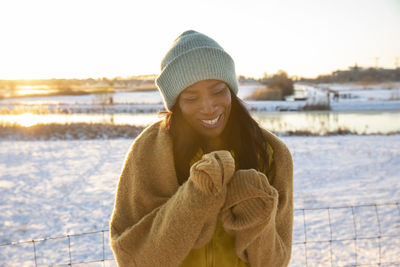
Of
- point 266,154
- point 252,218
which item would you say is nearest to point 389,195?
point 266,154

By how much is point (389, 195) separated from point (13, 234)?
228 inches

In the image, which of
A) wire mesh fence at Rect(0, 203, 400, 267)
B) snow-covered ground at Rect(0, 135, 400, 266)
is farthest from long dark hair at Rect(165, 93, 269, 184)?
snow-covered ground at Rect(0, 135, 400, 266)

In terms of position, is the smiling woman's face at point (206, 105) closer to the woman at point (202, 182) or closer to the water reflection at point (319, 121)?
the woman at point (202, 182)

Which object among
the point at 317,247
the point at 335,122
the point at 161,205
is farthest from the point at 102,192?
the point at 335,122

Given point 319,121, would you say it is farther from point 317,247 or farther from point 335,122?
point 317,247

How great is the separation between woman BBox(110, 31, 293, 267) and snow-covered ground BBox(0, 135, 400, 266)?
2.49 meters

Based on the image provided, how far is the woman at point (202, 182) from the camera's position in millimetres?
1168

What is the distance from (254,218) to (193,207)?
0.22 meters

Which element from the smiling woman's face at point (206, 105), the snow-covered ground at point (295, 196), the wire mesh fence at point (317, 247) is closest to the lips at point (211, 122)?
the smiling woman's face at point (206, 105)

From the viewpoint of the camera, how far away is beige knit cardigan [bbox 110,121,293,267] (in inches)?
45.4

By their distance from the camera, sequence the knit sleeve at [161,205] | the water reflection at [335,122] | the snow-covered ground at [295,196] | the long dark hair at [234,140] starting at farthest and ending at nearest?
the water reflection at [335,122] < the snow-covered ground at [295,196] < the long dark hair at [234,140] < the knit sleeve at [161,205]

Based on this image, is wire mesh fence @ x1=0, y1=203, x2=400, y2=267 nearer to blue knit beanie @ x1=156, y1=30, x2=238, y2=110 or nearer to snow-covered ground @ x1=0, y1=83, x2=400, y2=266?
snow-covered ground @ x1=0, y1=83, x2=400, y2=266

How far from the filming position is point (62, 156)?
848cm

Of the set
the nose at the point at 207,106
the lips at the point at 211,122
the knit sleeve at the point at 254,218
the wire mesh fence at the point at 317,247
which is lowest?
the wire mesh fence at the point at 317,247
